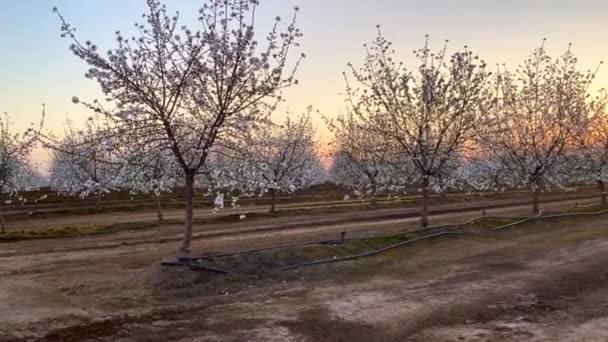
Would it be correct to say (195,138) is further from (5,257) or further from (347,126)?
(347,126)

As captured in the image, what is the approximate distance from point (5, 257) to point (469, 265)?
16808 mm

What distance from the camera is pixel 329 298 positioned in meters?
13.5

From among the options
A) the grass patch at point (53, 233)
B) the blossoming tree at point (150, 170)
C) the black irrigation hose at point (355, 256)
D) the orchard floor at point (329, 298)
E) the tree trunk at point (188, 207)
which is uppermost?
the blossoming tree at point (150, 170)

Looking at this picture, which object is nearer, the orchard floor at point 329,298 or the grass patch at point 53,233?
the orchard floor at point 329,298

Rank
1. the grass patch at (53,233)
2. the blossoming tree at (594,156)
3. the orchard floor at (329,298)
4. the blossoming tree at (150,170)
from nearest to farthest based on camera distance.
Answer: the orchard floor at (329,298) < the blossoming tree at (150,170) < the grass patch at (53,233) < the blossoming tree at (594,156)

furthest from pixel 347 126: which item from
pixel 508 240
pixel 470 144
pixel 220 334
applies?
pixel 220 334

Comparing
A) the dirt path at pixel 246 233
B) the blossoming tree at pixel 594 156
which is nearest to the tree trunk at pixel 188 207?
the dirt path at pixel 246 233

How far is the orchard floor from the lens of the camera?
10805mm

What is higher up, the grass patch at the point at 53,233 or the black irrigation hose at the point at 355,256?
the grass patch at the point at 53,233

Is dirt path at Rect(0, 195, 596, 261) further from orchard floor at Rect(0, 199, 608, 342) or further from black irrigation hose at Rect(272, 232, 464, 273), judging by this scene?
black irrigation hose at Rect(272, 232, 464, 273)

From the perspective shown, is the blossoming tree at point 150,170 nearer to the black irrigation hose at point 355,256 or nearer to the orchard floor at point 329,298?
the orchard floor at point 329,298

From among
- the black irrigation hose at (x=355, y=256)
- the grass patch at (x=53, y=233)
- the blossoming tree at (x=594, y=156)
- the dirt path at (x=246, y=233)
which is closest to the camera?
the black irrigation hose at (x=355, y=256)

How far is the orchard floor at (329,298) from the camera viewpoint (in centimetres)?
1080

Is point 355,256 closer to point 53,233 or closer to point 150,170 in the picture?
point 150,170
